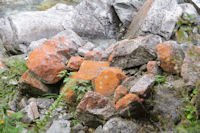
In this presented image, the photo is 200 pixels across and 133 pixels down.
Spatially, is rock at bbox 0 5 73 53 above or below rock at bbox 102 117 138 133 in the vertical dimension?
below

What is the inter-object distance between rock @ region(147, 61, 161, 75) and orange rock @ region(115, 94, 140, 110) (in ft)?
2.00

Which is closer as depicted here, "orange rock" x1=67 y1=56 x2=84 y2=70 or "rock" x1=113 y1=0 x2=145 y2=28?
"orange rock" x1=67 y1=56 x2=84 y2=70

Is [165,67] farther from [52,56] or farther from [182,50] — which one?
[52,56]

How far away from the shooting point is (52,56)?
392 centimetres

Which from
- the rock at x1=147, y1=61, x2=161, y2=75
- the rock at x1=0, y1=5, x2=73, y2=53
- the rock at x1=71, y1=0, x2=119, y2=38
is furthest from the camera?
the rock at x1=0, y1=5, x2=73, y2=53

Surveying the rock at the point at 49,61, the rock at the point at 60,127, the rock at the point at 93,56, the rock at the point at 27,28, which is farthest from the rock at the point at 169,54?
the rock at the point at 27,28

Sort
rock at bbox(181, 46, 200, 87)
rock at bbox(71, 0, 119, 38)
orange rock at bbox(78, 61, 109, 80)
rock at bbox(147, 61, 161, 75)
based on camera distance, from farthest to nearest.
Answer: rock at bbox(71, 0, 119, 38) → orange rock at bbox(78, 61, 109, 80) → rock at bbox(147, 61, 161, 75) → rock at bbox(181, 46, 200, 87)

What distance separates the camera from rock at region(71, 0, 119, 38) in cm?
562

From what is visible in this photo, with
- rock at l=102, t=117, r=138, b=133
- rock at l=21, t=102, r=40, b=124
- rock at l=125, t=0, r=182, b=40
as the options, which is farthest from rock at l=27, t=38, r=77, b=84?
rock at l=102, t=117, r=138, b=133

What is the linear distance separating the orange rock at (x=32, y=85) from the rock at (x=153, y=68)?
179 centimetres

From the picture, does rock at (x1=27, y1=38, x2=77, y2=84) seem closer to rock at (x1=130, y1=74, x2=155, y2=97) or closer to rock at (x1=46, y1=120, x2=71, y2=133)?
rock at (x1=46, y1=120, x2=71, y2=133)

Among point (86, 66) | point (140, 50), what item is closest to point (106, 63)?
point (86, 66)

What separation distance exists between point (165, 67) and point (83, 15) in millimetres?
3247

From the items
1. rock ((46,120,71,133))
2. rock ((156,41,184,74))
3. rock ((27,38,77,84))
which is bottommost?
rock ((46,120,71,133))
